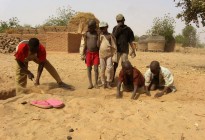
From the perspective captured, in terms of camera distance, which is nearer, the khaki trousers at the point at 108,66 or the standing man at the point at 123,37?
the khaki trousers at the point at 108,66

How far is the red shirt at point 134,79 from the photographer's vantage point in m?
6.65

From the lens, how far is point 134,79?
664cm

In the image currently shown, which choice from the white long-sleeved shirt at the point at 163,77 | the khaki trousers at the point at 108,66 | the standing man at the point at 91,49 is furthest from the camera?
the standing man at the point at 91,49

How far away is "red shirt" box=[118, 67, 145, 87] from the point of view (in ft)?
21.8

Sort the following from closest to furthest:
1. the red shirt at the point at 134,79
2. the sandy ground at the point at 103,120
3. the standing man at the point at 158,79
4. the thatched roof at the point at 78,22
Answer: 1. the sandy ground at the point at 103,120
2. the red shirt at the point at 134,79
3. the standing man at the point at 158,79
4. the thatched roof at the point at 78,22

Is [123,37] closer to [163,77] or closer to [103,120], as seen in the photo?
[163,77]

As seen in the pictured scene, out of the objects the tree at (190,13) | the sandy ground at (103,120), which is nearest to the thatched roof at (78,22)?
the tree at (190,13)

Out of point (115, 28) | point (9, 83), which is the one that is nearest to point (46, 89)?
point (9, 83)

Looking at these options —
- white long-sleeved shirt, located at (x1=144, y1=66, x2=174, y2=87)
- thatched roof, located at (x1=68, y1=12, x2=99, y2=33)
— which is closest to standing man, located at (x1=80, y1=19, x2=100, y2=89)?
white long-sleeved shirt, located at (x1=144, y1=66, x2=174, y2=87)

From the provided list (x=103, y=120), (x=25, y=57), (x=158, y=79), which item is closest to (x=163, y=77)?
(x=158, y=79)

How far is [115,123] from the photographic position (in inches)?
185

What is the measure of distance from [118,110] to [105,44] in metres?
2.66

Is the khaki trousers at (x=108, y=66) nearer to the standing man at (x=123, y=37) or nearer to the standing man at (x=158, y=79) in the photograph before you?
the standing man at (x=123, y=37)

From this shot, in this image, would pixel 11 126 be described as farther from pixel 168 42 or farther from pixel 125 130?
pixel 168 42
